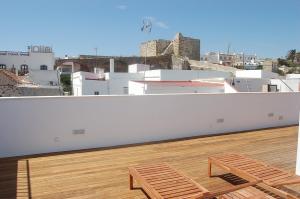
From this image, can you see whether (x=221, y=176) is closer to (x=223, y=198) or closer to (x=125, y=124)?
(x=223, y=198)

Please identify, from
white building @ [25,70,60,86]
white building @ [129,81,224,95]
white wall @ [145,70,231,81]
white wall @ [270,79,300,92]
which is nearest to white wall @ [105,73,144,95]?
white wall @ [145,70,231,81]

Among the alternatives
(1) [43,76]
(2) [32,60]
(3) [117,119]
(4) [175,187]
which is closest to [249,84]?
(3) [117,119]

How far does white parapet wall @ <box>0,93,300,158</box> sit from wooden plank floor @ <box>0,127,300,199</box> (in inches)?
13.5

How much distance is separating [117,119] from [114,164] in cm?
155

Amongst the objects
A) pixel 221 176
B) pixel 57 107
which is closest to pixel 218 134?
pixel 221 176

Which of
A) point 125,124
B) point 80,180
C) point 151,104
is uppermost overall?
point 151,104

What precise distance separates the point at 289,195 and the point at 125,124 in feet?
13.6

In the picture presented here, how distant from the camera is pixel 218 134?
26.8 ft

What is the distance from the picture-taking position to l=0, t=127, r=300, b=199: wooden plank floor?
14.2 ft

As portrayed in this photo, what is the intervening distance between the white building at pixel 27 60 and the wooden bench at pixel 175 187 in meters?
46.3

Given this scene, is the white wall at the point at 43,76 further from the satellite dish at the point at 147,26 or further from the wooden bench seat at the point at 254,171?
the wooden bench seat at the point at 254,171

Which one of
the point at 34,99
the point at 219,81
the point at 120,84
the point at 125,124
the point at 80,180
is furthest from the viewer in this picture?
the point at 120,84

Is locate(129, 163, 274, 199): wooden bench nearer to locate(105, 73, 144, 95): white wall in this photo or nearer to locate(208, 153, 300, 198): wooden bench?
locate(208, 153, 300, 198): wooden bench

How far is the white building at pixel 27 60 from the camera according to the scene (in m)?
46.9
